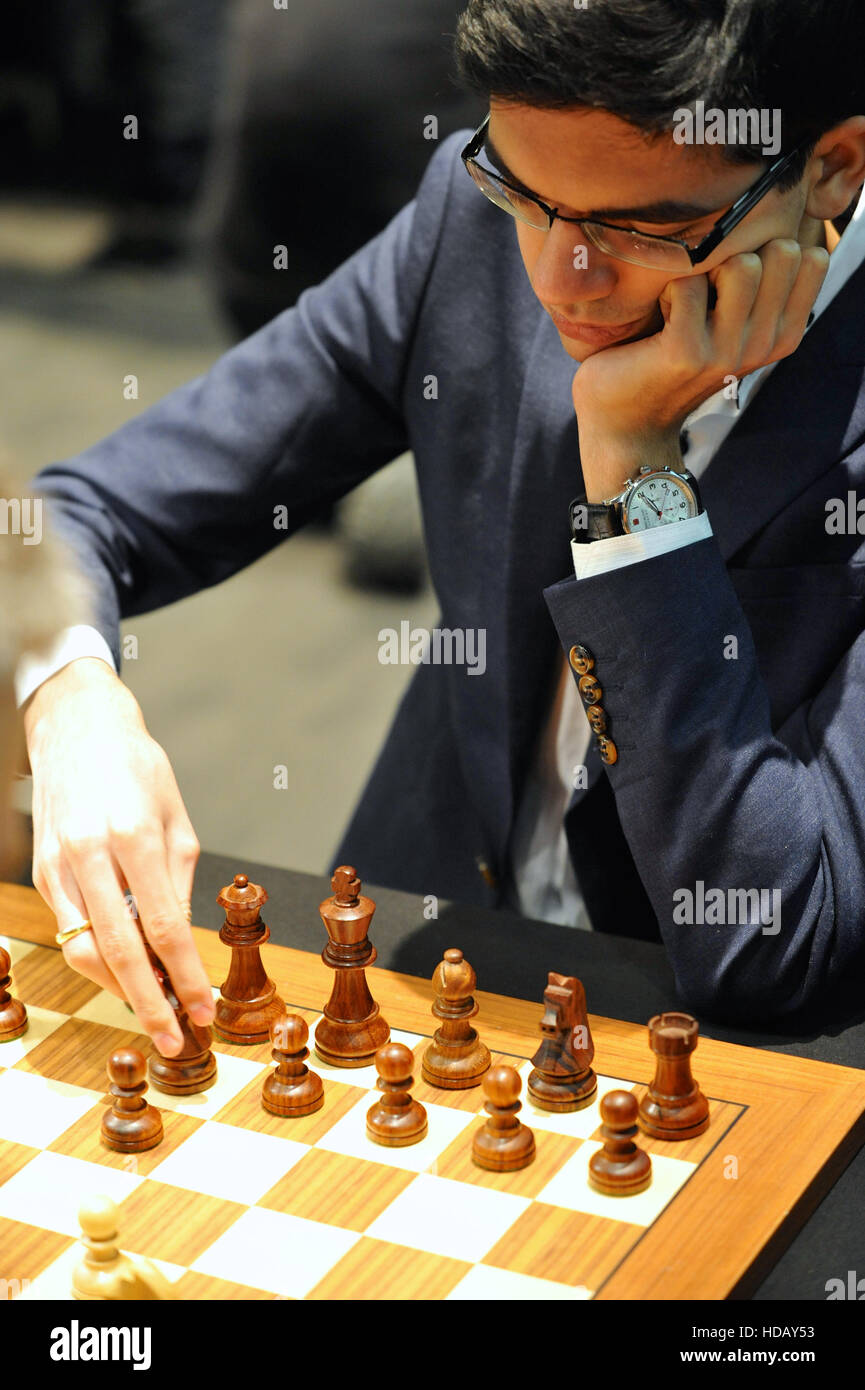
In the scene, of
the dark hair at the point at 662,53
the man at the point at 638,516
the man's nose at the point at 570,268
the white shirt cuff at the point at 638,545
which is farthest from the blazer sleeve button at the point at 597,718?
the dark hair at the point at 662,53

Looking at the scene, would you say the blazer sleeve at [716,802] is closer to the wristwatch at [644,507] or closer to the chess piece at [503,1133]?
the wristwatch at [644,507]

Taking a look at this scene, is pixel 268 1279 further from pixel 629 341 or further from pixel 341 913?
pixel 629 341

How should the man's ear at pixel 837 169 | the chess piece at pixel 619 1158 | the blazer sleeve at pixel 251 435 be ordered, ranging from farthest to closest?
1. the blazer sleeve at pixel 251 435
2. the man's ear at pixel 837 169
3. the chess piece at pixel 619 1158

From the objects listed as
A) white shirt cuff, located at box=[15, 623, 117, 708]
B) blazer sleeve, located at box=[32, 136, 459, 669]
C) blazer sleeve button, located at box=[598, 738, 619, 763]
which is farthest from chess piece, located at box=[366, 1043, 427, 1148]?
blazer sleeve, located at box=[32, 136, 459, 669]

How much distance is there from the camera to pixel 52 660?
1.60 metres

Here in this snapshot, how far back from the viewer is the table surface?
4.50 feet

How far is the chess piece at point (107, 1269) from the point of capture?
0.97 metres

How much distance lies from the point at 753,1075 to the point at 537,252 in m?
0.72

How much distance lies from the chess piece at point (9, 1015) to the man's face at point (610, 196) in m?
0.74

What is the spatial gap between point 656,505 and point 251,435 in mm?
644

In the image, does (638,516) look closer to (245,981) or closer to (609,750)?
(609,750)

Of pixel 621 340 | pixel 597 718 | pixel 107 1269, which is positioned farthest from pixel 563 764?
pixel 107 1269

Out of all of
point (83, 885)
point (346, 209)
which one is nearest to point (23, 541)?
point (83, 885)

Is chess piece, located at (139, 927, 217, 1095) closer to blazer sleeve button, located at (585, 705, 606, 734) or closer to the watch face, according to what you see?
blazer sleeve button, located at (585, 705, 606, 734)
